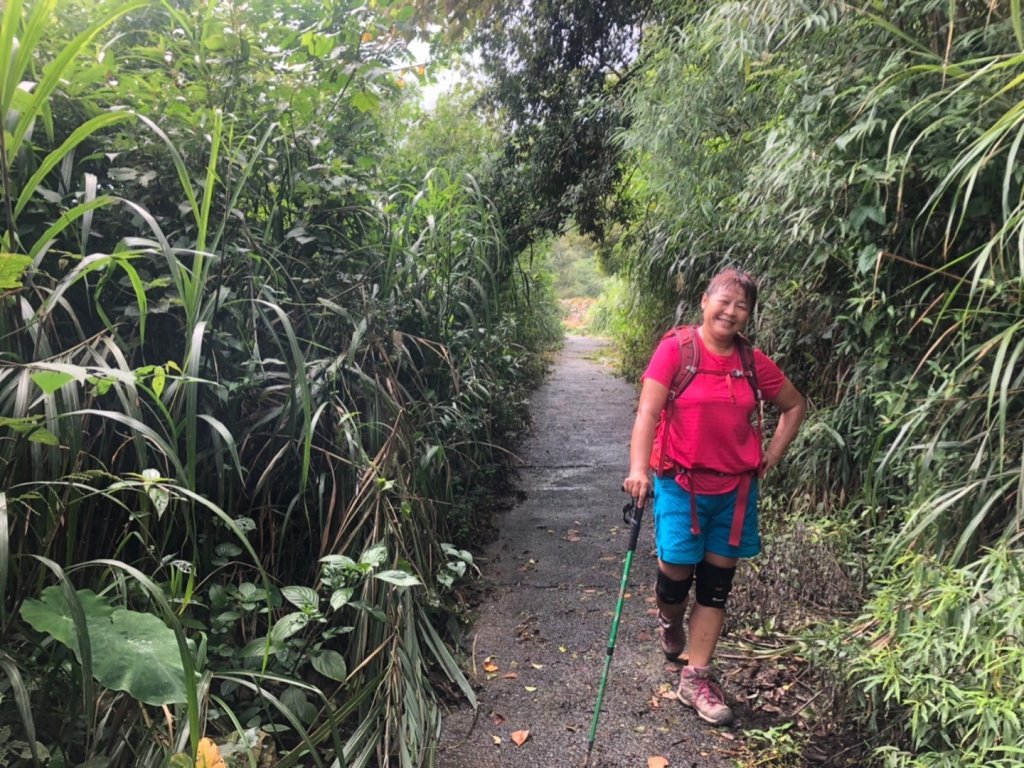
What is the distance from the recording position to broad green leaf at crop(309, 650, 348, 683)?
74.7 inches

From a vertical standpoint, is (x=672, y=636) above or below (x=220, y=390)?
below

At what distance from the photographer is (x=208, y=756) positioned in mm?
1372

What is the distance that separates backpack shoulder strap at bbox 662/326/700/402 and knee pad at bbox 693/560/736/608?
67 centimetres

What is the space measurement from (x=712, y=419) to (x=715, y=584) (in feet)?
2.09

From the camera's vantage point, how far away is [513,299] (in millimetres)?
4520

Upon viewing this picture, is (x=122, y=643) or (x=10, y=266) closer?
(x=10, y=266)

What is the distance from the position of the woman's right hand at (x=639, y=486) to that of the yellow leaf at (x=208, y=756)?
1411 millimetres

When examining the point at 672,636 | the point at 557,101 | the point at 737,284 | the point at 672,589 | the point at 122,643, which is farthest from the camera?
the point at 557,101

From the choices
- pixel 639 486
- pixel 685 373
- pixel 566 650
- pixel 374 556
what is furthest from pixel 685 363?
pixel 566 650

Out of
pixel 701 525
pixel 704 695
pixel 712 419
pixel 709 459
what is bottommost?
pixel 704 695

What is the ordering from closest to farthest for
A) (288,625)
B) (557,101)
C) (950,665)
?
(950,665) → (288,625) → (557,101)

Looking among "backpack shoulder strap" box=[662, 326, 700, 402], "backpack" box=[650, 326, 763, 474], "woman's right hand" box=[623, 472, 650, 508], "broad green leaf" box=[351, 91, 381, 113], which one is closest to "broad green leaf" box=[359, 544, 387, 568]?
"woman's right hand" box=[623, 472, 650, 508]

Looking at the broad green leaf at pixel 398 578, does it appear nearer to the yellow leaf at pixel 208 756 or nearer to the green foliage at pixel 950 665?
the yellow leaf at pixel 208 756

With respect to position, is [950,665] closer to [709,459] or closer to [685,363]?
[709,459]
